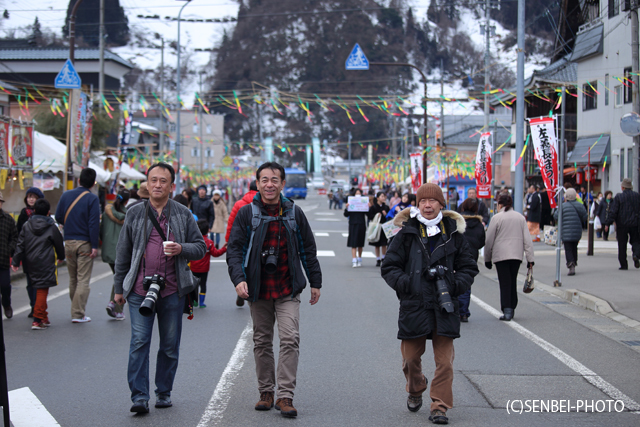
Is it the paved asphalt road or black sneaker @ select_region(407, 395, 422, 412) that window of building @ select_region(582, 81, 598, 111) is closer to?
the paved asphalt road

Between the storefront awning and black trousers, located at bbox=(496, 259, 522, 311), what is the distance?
18104 millimetres

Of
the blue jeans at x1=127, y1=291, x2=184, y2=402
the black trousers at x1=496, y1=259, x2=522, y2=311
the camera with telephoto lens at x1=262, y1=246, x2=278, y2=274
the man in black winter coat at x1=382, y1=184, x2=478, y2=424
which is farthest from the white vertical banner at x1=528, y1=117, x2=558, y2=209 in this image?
the blue jeans at x1=127, y1=291, x2=184, y2=402

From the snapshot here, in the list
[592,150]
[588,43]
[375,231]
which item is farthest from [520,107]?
[588,43]

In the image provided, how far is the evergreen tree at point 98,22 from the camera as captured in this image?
3460 inches

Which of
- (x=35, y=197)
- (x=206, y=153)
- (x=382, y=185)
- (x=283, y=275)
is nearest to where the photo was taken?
(x=283, y=275)

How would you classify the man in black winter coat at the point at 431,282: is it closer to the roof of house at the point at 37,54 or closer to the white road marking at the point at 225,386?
the white road marking at the point at 225,386

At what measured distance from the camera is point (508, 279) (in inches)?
353

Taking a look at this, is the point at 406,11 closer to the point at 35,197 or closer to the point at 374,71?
the point at 374,71

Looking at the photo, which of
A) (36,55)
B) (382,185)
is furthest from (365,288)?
(382,185)

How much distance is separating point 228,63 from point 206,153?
6150 centimetres

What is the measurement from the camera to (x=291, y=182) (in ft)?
275

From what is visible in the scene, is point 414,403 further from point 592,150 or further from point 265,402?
point 592,150

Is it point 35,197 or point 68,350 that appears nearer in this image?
point 68,350

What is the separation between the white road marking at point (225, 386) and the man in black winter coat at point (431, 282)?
4.94 ft
